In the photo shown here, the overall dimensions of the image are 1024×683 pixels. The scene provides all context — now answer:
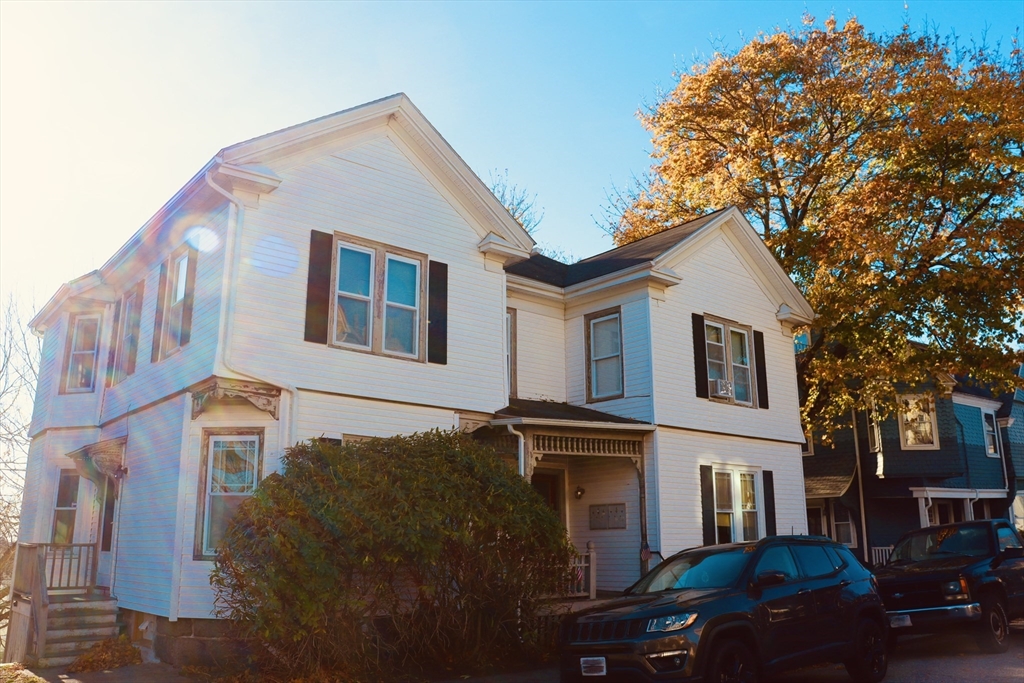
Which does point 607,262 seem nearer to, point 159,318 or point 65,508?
point 159,318

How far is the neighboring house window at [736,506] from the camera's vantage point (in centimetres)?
1747

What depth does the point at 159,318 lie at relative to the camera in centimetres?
1441

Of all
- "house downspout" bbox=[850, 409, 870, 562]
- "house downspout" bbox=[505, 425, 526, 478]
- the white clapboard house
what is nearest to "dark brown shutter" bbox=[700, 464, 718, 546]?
the white clapboard house

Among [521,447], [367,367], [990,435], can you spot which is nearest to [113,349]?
[367,367]

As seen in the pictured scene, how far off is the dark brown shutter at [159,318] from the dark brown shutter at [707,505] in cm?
1052

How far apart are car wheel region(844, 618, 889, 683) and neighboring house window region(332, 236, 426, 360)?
7597 mm

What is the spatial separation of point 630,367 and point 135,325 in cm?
949

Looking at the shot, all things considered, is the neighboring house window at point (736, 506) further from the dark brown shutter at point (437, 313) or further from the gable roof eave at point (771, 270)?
the dark brown shutter at point (437, 313)

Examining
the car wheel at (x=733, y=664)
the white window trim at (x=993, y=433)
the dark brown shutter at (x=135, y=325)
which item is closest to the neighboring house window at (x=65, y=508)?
the dark brown shutter at (x=135, y=325)

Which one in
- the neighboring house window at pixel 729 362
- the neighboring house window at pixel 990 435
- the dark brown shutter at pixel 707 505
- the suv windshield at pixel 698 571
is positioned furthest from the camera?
the neighboring house window at pixel 990 435

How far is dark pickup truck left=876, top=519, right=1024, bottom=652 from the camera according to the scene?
1116 centimetres

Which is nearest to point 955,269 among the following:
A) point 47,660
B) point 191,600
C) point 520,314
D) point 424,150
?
point 520,314

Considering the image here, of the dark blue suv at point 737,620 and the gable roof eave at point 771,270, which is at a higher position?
the gable roof eave at point 771,270

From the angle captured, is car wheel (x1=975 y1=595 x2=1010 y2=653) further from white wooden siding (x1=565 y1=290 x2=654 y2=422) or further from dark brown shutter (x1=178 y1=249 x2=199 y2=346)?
dark brown shutter (x1=178 y1=249 x2=199 y2=346)
